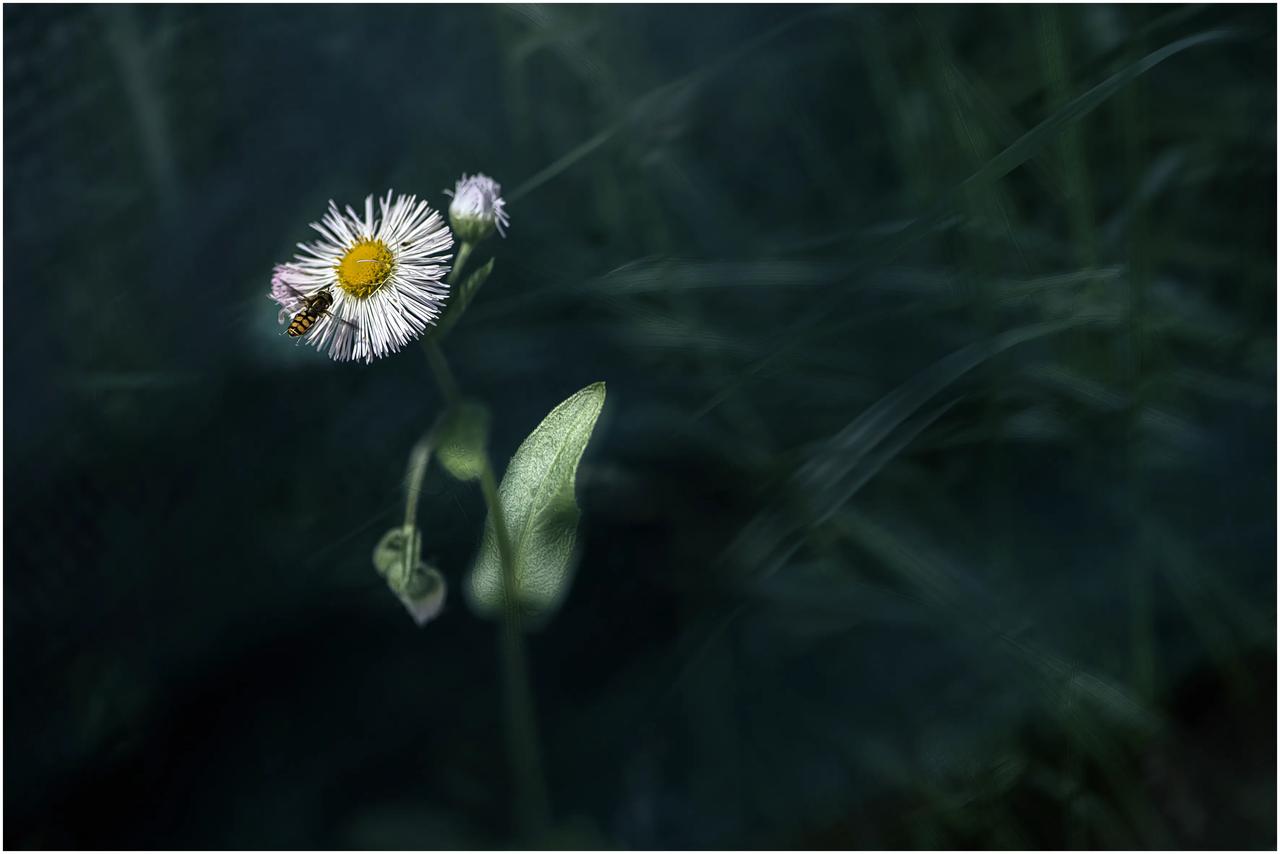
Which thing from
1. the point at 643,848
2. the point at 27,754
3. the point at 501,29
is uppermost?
the point at 501,29

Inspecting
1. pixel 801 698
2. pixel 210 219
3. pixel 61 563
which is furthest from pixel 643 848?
pixel 210 219

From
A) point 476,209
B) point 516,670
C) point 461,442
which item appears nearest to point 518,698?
point 516,670

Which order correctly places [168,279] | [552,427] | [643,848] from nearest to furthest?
[552,427], [643,848], [168,279]

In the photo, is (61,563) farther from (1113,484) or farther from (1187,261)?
(1187,261)

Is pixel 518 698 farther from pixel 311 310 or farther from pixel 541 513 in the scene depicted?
pixel 311 310

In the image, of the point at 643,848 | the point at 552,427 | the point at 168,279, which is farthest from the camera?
the point at 168,279

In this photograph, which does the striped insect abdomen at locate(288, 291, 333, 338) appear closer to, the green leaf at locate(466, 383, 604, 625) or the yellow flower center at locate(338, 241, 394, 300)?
the yellow flower center at locate(338, 241, 394, 300)
